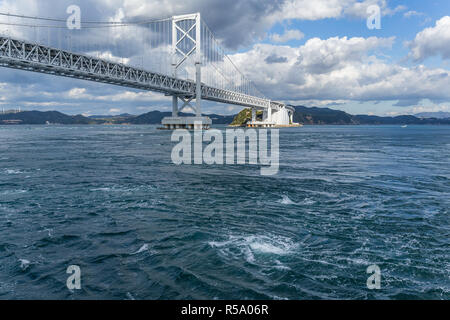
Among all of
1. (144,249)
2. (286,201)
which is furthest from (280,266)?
(286,201)

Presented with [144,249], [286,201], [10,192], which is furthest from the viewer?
[10,192]

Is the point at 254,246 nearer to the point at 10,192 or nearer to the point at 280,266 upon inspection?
the point at 280,266

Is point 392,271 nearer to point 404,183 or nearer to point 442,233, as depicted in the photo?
point 442,233

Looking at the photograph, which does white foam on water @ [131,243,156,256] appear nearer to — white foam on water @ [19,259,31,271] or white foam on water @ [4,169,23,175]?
white foam on water @ [19,259,31,271]

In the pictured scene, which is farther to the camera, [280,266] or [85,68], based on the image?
[85,68]

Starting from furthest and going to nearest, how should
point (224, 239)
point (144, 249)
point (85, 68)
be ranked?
point (85, 68) < point (224, 239) < point (144, 249)

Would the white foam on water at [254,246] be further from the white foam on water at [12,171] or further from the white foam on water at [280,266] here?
the white foam on water at [12,171]
